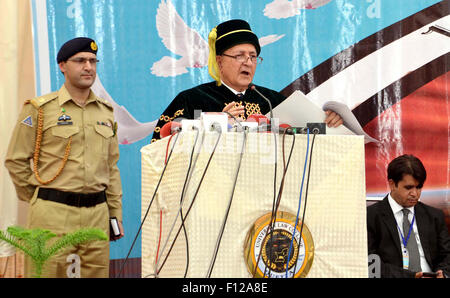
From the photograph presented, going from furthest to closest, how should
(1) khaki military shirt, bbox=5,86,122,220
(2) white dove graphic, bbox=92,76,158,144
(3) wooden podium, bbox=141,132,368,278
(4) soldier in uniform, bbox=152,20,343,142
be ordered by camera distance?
(2) white dove graphic, bbox=92,76,158,144 → (1) khaki military shirt, bbox=5,86,122,220 → (4) soldier in uniform, bbox=152,20,343,142 → (3) wooden podium, bbox=141,132,368,278

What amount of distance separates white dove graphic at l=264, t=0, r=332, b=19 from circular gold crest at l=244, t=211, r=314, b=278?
2536 millimetres

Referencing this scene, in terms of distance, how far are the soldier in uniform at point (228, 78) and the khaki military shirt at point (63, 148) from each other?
1.82 feet

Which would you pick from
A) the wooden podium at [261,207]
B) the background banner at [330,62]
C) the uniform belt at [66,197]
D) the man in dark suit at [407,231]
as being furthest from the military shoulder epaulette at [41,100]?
the man in dark suit at [407,231]

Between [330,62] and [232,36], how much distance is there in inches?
49.8

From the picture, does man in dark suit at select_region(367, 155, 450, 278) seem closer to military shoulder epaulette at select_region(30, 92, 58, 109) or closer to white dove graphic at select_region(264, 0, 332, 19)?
white dove graphic at select_region(264, 0, 332, 19)

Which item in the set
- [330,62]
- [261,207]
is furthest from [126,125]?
[261,207]

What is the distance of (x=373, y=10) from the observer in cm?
413

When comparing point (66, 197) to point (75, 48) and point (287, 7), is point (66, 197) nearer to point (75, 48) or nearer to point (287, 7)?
point (75, 48)

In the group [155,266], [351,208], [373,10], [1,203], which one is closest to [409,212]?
[373,10]

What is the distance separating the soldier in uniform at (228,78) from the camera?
10.0 feet

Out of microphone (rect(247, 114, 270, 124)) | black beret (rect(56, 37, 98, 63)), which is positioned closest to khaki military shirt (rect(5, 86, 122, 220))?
black beret (rect(56, 37, 98, 63))

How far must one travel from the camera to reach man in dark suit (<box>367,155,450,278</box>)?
3361mm

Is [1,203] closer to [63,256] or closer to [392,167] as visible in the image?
[63,256]
